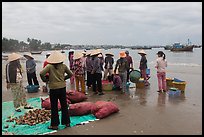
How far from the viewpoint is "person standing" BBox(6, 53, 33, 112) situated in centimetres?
677

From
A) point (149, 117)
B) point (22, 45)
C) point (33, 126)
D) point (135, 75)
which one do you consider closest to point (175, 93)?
point (135, 75)

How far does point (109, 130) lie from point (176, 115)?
2.02 metres

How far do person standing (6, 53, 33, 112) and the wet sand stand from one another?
1.80m

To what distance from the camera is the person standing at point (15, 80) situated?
6.77m

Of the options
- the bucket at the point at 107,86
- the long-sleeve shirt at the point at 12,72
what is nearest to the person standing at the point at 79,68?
the bucket at the point at 107,86

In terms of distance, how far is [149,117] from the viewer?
601cm

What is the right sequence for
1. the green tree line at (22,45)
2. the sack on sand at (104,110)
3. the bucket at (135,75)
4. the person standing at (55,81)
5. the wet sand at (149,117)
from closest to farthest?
the wet sand at (149,117) < the person standing at (55,81) < the sack on sand at (104,110) < the bucket at (135,75) < the green tree line at (22,45)

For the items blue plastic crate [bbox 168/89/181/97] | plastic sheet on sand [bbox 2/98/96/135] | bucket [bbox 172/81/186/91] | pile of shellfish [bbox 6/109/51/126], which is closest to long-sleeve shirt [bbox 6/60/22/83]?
plastic sheet on sand [bbox 2/98/96/135]

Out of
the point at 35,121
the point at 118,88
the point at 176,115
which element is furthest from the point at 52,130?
the point at 118,88

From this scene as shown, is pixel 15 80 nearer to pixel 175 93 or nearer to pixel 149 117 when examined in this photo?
pixel 149 117

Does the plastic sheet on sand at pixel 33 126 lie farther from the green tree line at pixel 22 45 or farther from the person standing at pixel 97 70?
the green tree line at pixel 22 45

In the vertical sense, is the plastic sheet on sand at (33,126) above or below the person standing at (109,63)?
below

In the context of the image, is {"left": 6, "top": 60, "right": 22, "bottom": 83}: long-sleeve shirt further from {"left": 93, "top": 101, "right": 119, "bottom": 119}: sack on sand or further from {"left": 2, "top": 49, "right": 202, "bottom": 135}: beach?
{"left": 93, "top": 101, "right": 119, "bottom": 119}: sack on sand

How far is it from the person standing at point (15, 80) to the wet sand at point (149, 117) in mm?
1802
